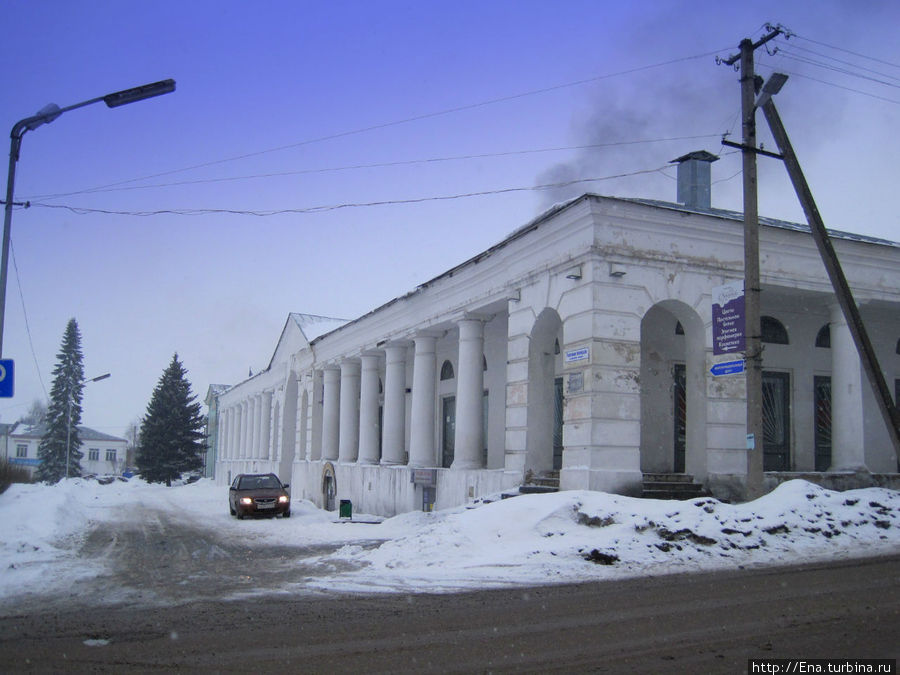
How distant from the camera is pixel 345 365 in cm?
3238

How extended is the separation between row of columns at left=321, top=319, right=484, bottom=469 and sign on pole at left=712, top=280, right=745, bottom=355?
8.23 metres

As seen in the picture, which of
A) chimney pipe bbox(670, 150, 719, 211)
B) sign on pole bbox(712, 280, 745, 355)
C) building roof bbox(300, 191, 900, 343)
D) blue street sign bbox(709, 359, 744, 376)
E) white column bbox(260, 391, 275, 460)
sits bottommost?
white column bbox(260, 391, 275, 460)

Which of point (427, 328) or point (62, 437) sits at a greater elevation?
point (427, 328)

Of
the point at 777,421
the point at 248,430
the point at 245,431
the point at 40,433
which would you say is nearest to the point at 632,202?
the point at 777,421

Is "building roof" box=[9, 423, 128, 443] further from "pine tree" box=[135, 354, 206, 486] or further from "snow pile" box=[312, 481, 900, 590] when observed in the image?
"snow pile" box=[312, 481, 900, 590]

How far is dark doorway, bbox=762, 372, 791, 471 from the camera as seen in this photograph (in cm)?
2066

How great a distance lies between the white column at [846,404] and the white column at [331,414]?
20.5m

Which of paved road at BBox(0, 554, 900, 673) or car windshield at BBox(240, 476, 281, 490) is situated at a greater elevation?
paved road at BBox(0, 554, 900, 673)

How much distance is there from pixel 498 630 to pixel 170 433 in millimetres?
70019

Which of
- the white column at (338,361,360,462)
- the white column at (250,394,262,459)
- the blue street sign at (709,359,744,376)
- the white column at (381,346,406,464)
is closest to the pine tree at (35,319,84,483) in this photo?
the white column at (250,394,262,459)

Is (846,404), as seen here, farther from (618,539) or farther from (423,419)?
(423,419)

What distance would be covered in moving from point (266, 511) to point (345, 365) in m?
7.84

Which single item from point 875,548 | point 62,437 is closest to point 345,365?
point 875,548

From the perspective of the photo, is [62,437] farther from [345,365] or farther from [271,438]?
[345,365]
